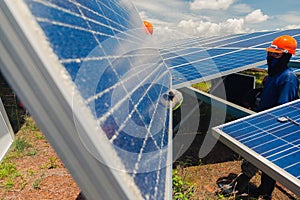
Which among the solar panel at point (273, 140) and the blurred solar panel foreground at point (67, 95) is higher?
the blurred solar panel foreground at point (67, 95)

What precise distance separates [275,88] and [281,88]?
9 cm

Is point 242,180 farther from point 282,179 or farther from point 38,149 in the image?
point 38,149

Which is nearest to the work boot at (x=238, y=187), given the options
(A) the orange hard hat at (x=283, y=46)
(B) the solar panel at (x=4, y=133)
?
(A) the orange hard hat at (x=283, y=46)

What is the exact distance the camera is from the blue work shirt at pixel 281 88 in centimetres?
360

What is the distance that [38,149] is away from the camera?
561 cm

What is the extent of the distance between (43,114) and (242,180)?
12.6 feet

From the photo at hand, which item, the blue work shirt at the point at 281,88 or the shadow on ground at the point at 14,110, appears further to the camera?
the shadow on ground at the point at 14,110

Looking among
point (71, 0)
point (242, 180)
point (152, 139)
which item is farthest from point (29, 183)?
point (71, 0)

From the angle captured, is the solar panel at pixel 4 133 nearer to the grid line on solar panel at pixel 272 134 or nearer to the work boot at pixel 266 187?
the grid line on solar panel at pixel 272 134

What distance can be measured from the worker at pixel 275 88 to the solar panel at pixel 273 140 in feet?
0.79

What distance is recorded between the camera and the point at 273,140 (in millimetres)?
2816

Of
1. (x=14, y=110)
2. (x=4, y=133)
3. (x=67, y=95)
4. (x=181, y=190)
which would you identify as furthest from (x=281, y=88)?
(x=14, y=110)

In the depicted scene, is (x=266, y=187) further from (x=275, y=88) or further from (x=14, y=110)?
(x=14, y=110)

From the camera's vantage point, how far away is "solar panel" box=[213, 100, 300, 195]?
7.63 feet
